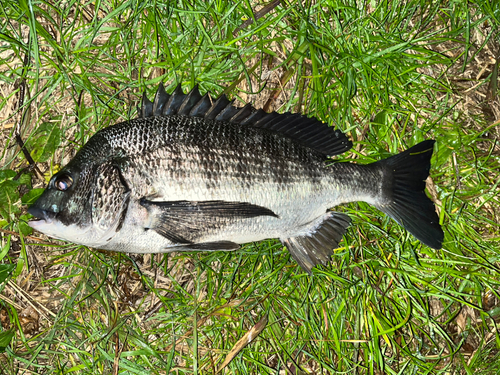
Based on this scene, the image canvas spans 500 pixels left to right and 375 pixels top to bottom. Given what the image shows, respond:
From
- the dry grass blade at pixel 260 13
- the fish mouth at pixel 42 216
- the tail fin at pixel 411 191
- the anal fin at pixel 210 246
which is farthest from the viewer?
the dry grass blade at pixel 260 13

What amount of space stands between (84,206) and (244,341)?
5.51 feet

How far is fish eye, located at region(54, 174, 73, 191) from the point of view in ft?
7.98

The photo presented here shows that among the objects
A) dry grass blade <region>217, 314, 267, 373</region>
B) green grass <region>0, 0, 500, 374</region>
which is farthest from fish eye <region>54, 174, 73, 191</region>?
dry grass blade <region>217, 314, 267, 373</region>

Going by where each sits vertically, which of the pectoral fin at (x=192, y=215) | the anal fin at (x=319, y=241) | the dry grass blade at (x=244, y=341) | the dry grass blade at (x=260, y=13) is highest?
the dry grass blade at (x=260, y=13)

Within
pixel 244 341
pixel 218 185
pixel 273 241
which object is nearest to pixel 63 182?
pixel 218 185

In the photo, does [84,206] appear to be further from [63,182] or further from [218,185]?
[218,185]

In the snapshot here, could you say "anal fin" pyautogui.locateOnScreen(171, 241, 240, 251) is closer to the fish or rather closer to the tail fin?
the fish

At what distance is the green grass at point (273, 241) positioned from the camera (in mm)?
3020

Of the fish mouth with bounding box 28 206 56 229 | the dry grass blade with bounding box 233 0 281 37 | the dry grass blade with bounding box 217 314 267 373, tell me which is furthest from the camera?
the dry grass blade with bounding box 233 0 281 37

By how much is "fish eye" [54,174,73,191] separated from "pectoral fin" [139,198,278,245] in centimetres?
51

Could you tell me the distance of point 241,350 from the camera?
118 inches

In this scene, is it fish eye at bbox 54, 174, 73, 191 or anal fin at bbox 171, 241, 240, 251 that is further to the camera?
anal fin at bbox 171, 241, 240, 251

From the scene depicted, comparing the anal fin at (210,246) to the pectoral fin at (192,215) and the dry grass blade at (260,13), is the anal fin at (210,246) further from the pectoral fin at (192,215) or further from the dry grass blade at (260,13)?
the dry grass blade at (260,13)

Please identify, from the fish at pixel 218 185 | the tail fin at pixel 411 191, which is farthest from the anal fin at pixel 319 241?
the tail fin at pixel 411 191
